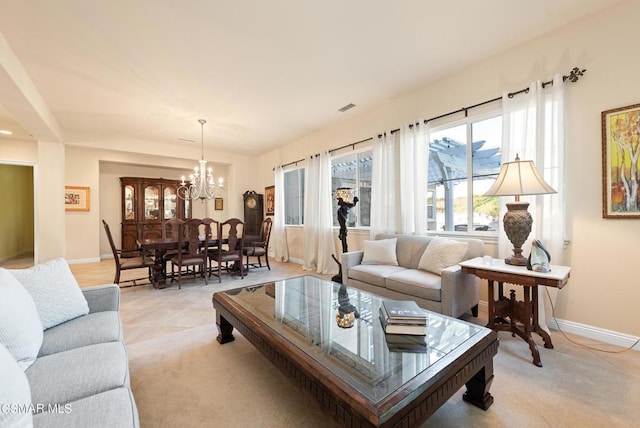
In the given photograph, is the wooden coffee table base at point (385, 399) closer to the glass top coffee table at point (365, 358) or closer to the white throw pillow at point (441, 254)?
the glass top coffee table at point (365, 358)

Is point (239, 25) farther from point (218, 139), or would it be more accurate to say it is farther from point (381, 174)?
point (218, 139)

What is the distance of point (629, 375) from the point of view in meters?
1.76

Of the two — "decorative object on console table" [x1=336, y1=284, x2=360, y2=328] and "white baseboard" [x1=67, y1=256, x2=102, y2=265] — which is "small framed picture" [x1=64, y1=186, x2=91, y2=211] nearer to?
"white baseboard" [x1=67, y1=256, x2=102, y2=265]

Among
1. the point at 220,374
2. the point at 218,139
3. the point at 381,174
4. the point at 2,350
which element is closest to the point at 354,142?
the point at 381,174

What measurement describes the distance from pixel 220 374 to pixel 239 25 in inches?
109

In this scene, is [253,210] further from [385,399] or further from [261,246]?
[385,399]

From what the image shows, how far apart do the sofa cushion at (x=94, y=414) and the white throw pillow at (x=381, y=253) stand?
8.98 feet

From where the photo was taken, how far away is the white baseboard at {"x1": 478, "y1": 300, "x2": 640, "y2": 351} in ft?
6.95

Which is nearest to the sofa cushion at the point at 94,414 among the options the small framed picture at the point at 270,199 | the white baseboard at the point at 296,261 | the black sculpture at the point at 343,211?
the black sculpture at the point at 343,211

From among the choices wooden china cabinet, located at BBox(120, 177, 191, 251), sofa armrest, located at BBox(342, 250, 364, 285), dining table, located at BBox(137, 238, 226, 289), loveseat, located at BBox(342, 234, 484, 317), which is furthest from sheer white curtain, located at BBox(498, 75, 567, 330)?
wooden china cabinet, located at BBox(120, 177, 191, 251)

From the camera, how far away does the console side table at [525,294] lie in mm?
1943

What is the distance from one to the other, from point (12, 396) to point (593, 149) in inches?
142

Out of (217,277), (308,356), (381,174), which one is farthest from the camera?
(217,277)

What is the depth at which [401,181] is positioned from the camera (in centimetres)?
361
